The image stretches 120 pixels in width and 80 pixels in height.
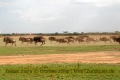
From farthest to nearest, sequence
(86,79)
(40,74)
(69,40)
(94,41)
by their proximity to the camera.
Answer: (94,41)
(69,40)
(40,74)
(86,79)

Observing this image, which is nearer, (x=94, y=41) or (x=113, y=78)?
(x=113, y=78)

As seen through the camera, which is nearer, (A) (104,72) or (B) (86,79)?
(B) (86,79)

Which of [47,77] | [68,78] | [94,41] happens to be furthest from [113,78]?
[94,41]

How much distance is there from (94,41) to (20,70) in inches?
1395

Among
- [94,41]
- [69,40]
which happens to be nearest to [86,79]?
[69,40]

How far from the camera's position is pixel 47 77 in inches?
529

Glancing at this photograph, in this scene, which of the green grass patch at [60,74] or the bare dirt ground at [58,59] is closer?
the green grass patch at [60,74]

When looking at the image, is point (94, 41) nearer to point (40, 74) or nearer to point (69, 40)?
point (69, 40)

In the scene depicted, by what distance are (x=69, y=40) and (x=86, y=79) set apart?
32.2 metres

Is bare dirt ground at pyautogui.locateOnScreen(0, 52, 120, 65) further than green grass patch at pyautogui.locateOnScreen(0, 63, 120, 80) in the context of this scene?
Yes

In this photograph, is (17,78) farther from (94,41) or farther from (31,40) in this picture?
(94,41)

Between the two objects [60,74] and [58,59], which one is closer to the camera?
[60,74]

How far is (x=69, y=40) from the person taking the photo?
1780 inches

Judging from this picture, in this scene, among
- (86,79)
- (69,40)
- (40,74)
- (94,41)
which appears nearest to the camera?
(86,79)
